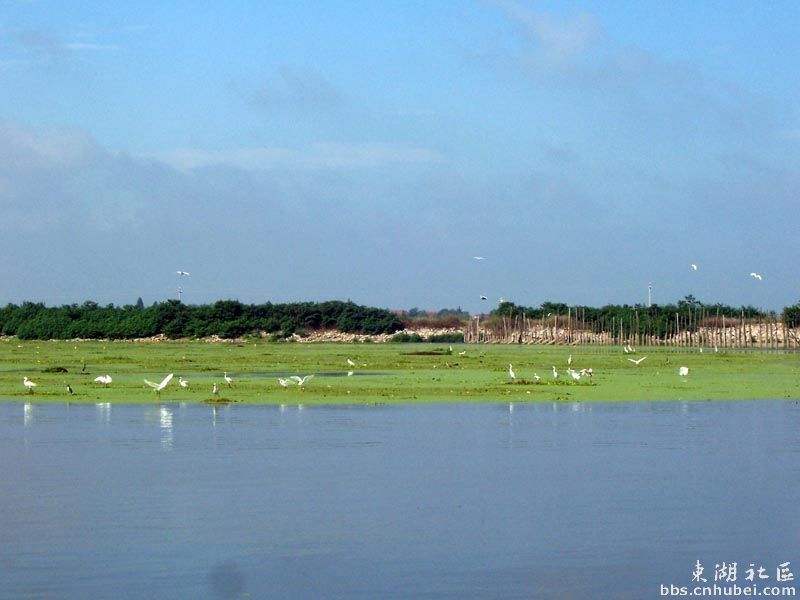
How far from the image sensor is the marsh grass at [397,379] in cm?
2622

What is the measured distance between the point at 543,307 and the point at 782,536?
7080 centimetres

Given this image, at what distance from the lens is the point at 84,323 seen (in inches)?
3056

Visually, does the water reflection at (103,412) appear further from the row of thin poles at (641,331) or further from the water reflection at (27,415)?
the row of thin poles at (641,331)

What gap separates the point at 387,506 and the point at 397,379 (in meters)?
19.8

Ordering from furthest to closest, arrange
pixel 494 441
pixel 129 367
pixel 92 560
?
pixel 129 367 < pixel 494 441 < pixel 92 560

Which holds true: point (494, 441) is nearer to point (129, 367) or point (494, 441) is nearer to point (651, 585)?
point (651, 585)

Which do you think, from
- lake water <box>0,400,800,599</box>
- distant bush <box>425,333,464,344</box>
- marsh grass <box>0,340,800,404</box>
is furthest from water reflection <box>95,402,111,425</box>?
distant bush <box>425,333,464,344</box>

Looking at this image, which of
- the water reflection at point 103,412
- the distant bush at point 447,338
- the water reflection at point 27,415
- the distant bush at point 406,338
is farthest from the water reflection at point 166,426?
the distant bush at point 447,338

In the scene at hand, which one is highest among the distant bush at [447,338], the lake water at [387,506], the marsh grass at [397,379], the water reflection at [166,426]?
the distant bush at [447,338]

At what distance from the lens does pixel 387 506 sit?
12656 millimetres

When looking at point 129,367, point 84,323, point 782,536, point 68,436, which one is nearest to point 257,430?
point 68,436

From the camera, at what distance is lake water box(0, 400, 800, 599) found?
9711 millimetres

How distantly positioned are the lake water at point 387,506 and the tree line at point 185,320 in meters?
56.5

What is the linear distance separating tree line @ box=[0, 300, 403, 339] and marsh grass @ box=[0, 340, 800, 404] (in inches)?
1100
